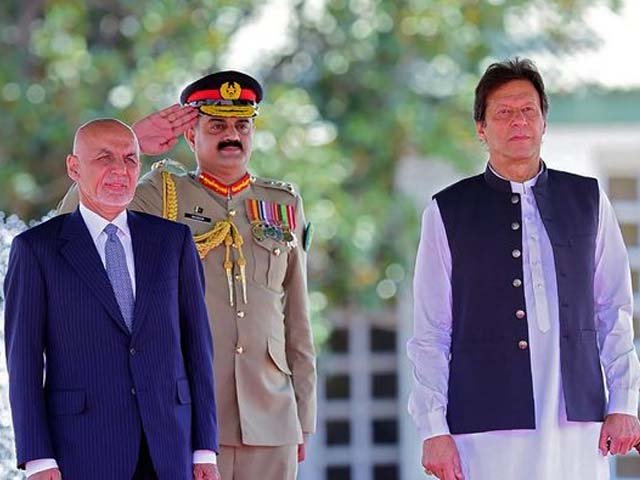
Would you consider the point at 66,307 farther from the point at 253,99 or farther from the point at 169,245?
the point at 253,99

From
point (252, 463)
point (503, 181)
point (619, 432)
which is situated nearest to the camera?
point (619, 432)

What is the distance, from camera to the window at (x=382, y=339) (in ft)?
34.2

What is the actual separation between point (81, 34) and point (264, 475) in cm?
519

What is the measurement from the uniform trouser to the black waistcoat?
1.82 ft

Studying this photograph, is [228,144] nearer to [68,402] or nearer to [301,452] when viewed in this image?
[301,452]

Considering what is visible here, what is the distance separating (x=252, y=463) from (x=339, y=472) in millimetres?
6443

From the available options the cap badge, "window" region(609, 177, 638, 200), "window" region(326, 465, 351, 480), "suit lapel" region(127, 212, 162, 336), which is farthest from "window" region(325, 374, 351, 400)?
"suit lapel" region(127, 212, 162, 336)

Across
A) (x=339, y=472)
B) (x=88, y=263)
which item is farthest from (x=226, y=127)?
(x=339, y=472)

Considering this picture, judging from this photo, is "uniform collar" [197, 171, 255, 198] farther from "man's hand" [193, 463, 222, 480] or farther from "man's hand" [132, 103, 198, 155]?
"man's hand" [193, 463, 222, 480]

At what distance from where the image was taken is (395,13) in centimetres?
920

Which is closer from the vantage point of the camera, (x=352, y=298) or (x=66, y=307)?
(x=66, y=307)

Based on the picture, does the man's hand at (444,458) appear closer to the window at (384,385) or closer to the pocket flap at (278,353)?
the pocket flap at (278,353)

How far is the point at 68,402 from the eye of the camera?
3484 mm

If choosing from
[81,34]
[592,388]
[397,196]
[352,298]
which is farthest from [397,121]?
[592,388]
